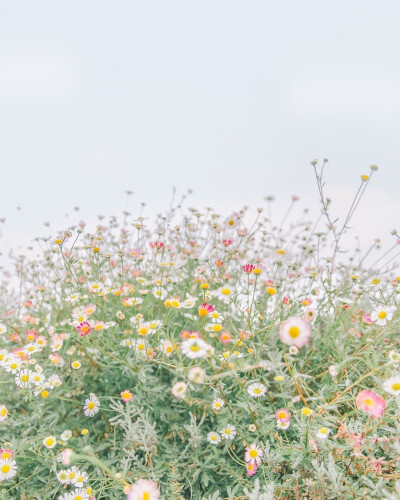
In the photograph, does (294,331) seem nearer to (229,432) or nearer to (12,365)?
(229,432)

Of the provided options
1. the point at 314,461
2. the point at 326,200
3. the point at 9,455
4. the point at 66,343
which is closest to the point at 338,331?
the point at 326,200

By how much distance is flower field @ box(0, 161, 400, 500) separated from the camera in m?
1.89

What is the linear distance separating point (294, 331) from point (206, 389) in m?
1.00

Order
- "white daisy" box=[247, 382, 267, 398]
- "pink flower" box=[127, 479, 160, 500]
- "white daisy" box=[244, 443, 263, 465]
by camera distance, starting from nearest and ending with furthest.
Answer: "pink flower" box=[127, 479, 160, 500] → "white daisy" box=[244, 443, 263, 465] → "white daisy" box=[247, 382, 267, 398]

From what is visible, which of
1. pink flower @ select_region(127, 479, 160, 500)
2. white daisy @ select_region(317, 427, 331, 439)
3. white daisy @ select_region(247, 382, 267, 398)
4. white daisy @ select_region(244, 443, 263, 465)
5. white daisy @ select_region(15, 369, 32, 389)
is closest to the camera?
pink flower @ select_region(127, 479, 160, 500)

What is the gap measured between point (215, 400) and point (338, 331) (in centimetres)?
95

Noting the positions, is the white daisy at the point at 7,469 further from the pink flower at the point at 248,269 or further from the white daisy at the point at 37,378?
the pink flower at the point at 248,269

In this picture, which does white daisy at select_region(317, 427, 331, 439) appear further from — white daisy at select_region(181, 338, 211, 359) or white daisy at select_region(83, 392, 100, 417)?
white daisy at select_region(83, 392, 100, 417)

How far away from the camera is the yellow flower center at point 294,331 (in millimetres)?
1737

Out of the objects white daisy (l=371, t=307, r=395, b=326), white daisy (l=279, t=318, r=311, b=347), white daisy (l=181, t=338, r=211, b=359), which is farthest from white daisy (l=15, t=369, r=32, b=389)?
white daisy (l=371, t=307, r=395, b=326)

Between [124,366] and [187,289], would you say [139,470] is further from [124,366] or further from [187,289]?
[187,289]

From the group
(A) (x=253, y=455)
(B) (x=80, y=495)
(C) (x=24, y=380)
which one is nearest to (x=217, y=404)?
(A) (x=253, y=455)

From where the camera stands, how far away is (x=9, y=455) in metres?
2.34

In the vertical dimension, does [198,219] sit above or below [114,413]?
above
